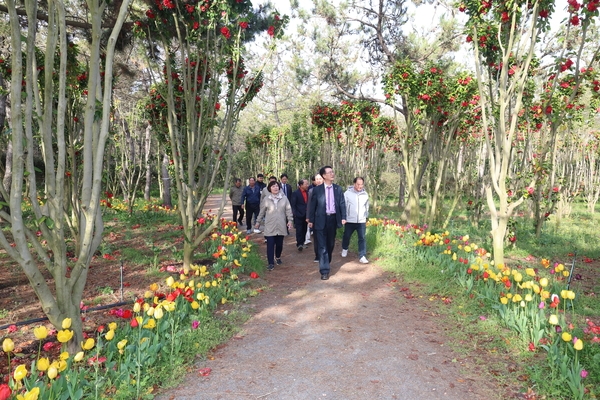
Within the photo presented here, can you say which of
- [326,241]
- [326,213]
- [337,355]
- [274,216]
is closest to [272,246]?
[274,216]

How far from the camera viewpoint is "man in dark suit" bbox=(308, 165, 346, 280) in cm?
591

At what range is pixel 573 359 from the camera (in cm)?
296

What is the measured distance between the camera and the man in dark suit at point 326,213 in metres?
5.91

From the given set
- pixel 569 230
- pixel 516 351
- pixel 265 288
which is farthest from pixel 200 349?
pixel 569 230

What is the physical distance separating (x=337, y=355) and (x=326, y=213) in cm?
300

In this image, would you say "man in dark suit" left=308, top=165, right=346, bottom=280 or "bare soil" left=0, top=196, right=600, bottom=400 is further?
"man in dark suit" left=308, top=165, right=346, bottom=280

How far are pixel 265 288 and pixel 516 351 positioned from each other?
3.20 m

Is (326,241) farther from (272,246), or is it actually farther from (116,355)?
(116,355)

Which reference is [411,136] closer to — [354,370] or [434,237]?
[434,237]

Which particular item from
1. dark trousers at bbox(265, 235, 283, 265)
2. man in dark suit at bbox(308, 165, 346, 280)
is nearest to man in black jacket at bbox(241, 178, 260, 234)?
dark trousers at bbox(265, 235, 283, 265)

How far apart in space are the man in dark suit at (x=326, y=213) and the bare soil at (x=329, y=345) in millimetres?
459

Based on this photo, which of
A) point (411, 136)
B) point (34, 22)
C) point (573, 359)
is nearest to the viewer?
point (34, 22)

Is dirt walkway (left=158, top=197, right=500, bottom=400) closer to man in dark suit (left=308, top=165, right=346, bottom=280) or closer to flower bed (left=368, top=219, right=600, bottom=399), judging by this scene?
flower bed (left=368, top=219, right=600, bottom=399)

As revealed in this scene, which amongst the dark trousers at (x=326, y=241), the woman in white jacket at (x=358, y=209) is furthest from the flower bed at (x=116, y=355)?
the woman in white jacket at (x=358, y=209)
